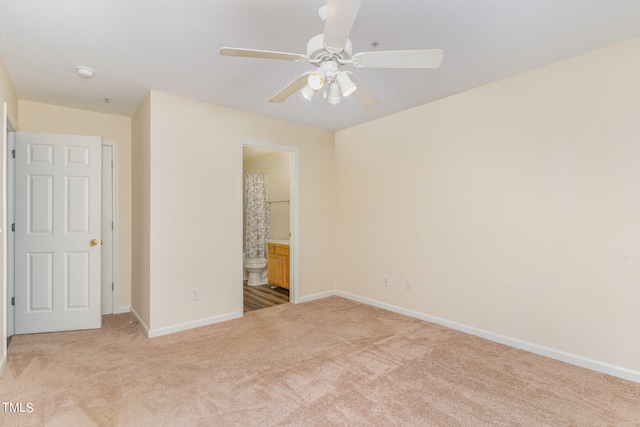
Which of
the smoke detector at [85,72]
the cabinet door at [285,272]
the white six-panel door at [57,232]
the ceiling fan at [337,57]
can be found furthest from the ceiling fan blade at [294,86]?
the cabinet door at [285,272]

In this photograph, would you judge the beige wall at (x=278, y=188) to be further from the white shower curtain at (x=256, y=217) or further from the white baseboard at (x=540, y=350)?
the white baseboard at (x=540, y=350)

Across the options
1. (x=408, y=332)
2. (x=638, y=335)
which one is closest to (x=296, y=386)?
(x=408, y=332)

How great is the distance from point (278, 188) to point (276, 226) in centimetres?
70

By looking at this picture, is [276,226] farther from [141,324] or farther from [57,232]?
[57,232]

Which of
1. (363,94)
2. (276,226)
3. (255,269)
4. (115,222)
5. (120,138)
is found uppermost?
(120,138)

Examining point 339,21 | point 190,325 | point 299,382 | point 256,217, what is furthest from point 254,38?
point 256,217

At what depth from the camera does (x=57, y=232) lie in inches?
131

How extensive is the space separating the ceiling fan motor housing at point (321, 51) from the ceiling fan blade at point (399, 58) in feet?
0.22

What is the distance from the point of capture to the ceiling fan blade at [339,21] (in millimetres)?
1329

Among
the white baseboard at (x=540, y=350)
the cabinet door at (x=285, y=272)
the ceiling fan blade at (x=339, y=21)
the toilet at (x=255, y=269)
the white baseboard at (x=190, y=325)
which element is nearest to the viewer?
the ceiling fan blade at (x=339, y=21)

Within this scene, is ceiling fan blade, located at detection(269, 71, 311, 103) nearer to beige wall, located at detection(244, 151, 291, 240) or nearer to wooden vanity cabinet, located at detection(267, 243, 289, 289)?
wooden vanity cabinet, located at detection(267, 243, 289, 289)

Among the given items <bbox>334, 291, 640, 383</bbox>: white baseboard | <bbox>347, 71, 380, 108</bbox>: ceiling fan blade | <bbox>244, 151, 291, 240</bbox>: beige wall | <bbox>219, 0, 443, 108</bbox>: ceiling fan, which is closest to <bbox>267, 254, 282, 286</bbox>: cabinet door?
<bbox>244, 151, 291, 240</bbox>: beige wall

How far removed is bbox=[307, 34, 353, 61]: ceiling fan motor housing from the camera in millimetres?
1688

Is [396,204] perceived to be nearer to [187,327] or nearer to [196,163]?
[196,163]
